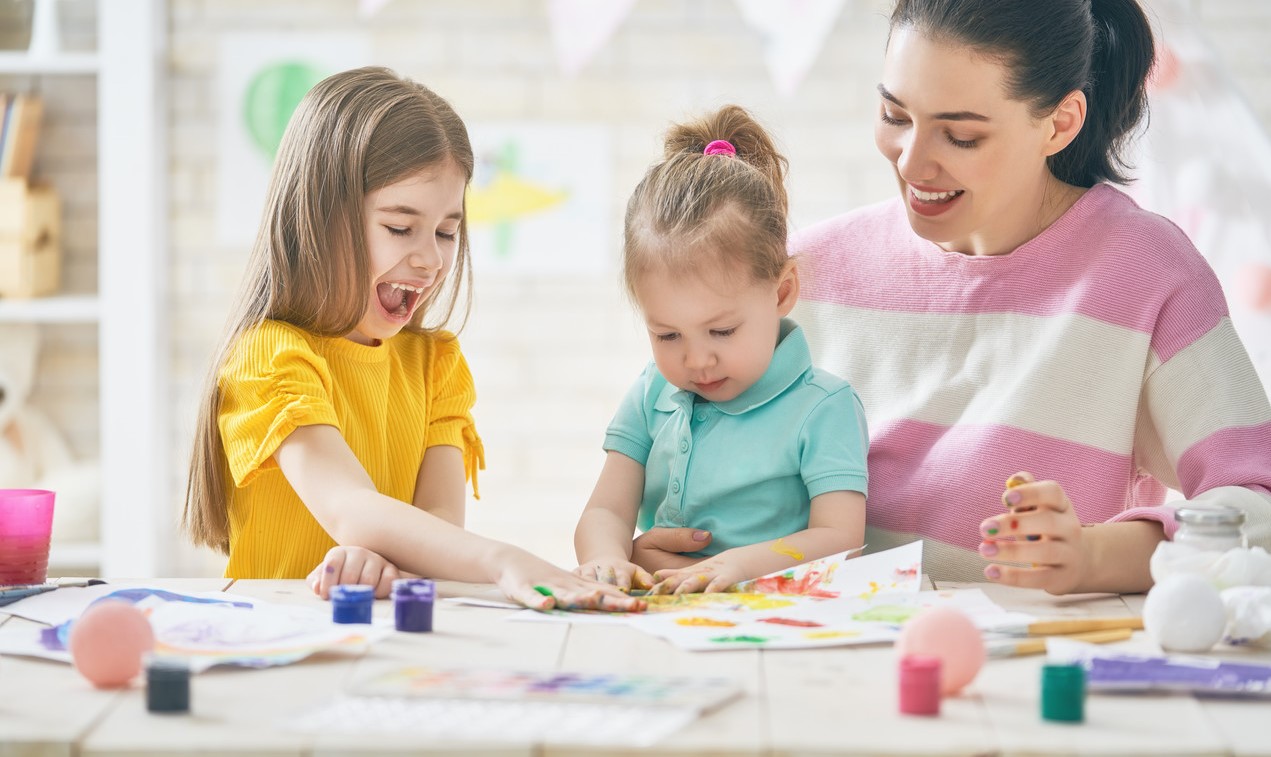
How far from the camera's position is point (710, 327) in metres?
1.51

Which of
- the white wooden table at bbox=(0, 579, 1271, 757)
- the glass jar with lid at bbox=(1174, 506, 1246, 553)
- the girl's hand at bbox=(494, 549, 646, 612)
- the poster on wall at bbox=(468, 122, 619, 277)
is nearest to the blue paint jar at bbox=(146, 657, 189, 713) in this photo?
the white wooden table at bbox=(0, 579, 1271, 757)

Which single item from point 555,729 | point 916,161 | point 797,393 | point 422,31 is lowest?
point 555,729

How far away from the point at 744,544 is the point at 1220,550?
51cm

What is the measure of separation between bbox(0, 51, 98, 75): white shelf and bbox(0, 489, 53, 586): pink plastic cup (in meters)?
2.66

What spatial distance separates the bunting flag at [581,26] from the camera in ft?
12.2

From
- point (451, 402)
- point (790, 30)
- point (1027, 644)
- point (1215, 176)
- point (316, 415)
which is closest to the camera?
point (1027, 644)

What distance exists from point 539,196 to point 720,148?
2191 mm

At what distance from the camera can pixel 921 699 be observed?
92 centimetres

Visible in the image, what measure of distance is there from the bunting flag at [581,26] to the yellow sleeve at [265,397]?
7.71ft

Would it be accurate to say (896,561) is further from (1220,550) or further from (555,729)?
(555,729)

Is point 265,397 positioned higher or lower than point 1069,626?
higher

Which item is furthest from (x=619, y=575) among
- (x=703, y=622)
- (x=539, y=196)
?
(x=539, y=196)

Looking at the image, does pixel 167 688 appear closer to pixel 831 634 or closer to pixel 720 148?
pixel 831 634

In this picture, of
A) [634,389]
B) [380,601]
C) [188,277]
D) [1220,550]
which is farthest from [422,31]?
[1220,550]
